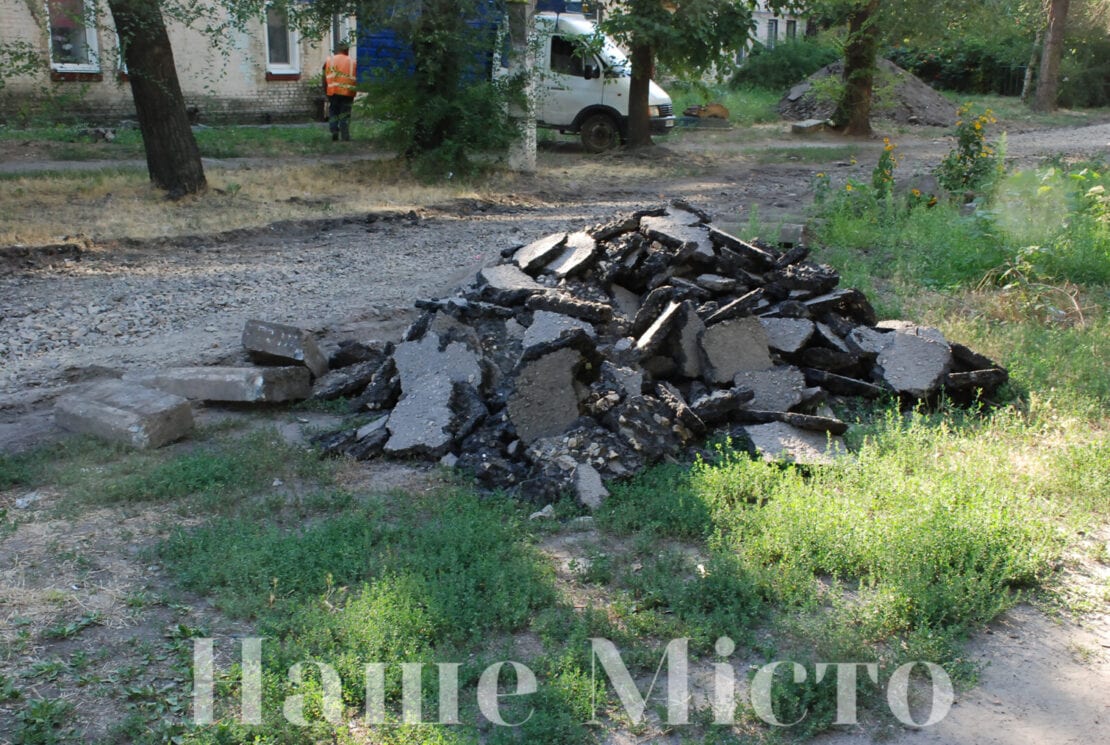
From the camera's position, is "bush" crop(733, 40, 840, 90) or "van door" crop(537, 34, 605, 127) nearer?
"van door" crop(537, 34, 605, 127)

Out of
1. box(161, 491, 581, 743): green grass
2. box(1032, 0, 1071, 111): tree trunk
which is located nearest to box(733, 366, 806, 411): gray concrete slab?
box(161, 491, 581, 743): green grass

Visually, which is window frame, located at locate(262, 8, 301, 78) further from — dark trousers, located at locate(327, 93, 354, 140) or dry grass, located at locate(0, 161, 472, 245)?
dry grass, located at locate(0, 161, 472, 245)

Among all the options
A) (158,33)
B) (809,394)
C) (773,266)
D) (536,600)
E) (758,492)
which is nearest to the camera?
(536,600)

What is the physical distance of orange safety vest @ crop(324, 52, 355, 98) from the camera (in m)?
19.4

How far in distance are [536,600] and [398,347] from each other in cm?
A: 287

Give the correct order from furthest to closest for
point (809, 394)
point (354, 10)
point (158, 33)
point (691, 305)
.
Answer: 1. point (354, 10)
2. point (158, 33)
3. point (691, 305)
4. point (809, 394)

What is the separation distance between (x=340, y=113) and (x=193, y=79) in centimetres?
379

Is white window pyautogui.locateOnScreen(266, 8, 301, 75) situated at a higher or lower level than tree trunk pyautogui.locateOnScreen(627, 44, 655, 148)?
higher

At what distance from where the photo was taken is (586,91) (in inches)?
774

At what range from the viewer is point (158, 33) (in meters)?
12.1

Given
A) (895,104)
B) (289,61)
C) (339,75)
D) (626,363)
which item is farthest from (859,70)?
(626,363)

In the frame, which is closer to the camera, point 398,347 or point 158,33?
point 398,347

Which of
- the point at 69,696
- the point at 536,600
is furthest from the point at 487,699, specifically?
the point at 69,696

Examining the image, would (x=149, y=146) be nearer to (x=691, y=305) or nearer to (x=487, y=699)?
(x=691, y=305)
